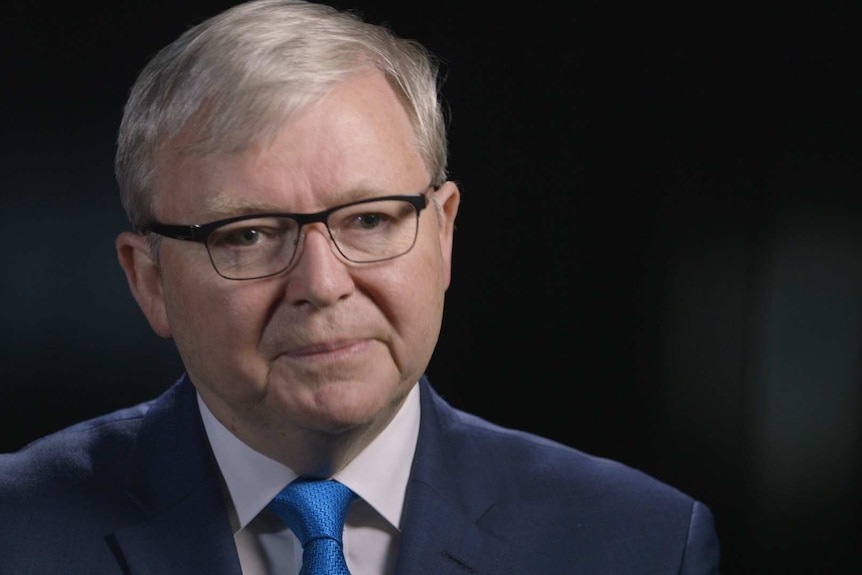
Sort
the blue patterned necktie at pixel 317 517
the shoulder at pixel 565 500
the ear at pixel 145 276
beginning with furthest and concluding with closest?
1. the shoulder at pixel 565 500
2. the ear at pixel 145 276
3. the blue patterned necktie at pixel 317 517

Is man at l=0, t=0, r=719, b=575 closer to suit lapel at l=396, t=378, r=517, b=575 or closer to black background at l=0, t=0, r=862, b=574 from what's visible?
suit lapel at l=396, t=378, r=517, b=575

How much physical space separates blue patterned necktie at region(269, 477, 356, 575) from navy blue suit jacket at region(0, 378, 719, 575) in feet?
0.35

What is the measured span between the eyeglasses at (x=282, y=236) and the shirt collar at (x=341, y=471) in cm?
34

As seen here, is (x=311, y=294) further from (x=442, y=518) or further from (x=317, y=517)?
(x=442, y=518)

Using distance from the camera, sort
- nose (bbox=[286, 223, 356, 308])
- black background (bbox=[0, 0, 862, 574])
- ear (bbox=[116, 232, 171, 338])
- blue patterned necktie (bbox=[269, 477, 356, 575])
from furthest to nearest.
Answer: black background (bbox=[0, 0, 862, 574]) → ear (bbox=[116, 232, 171, 338]) → blue patterned necktie (bbox=[269, 477, 356, 575]) → nose (bbox=[286, 223, 356, 308])

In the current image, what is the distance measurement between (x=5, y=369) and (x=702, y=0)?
170 centimetres

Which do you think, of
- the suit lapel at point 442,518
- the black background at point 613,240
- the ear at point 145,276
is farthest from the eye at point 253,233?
the black background at point 613,240

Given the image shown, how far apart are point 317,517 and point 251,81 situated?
712 mm

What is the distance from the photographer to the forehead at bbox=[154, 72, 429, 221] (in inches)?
83.0

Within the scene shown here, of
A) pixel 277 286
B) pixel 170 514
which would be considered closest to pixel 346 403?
pixel 277 286

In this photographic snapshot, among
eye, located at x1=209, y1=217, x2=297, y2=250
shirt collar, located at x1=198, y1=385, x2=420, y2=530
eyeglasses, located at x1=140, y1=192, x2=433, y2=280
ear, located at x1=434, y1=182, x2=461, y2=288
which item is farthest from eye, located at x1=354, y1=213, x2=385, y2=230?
shirt collar, located at x1=198, y1=385, x2=420, y2=530

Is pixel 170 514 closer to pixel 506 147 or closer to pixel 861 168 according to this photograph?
pixel 506 147

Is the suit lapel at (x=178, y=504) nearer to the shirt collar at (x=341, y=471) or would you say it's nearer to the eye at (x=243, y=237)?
the shirt collar at (x=341, y=471)

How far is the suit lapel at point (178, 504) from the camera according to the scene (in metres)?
2.29
